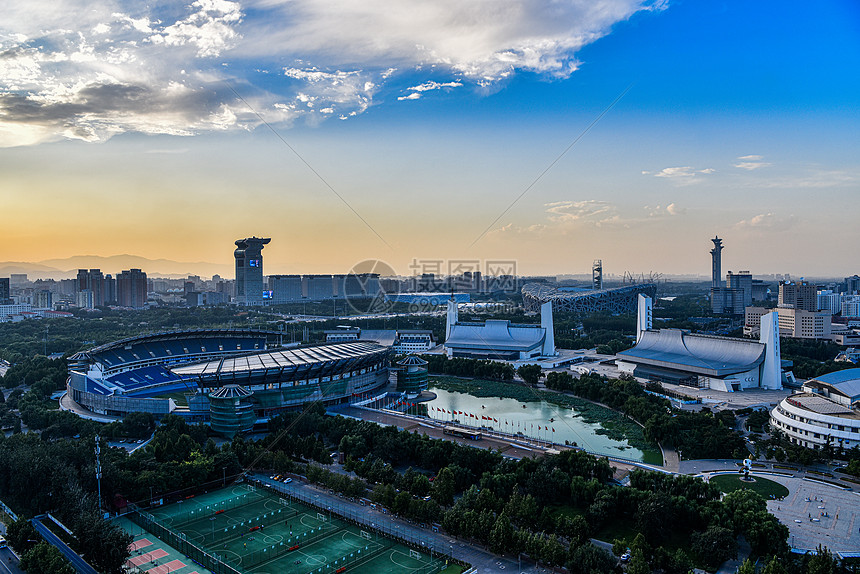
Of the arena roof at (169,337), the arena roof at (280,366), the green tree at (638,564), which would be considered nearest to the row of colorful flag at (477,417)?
the arena roof at (280,366)

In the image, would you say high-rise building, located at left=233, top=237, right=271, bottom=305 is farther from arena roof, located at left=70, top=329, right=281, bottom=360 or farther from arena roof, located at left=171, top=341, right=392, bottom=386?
arena roof, located at left=171, top=341, right=392, bottom=386

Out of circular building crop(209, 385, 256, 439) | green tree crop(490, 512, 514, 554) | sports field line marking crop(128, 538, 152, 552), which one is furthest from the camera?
circular building crop(209, 385, 256, 439)

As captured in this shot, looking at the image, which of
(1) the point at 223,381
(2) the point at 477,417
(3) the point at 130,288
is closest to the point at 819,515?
(2) the point at 477,417

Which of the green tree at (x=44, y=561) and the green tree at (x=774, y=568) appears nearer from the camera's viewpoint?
the green tree at (x=774, y=568)

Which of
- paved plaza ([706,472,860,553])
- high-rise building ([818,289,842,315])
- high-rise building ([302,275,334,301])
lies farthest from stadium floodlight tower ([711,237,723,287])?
paved plaza ([706,472,860,553])

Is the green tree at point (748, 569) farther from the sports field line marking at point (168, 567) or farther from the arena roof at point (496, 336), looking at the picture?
the arena roof at point (496, 336)

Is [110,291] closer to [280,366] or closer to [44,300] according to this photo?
[44,300]
